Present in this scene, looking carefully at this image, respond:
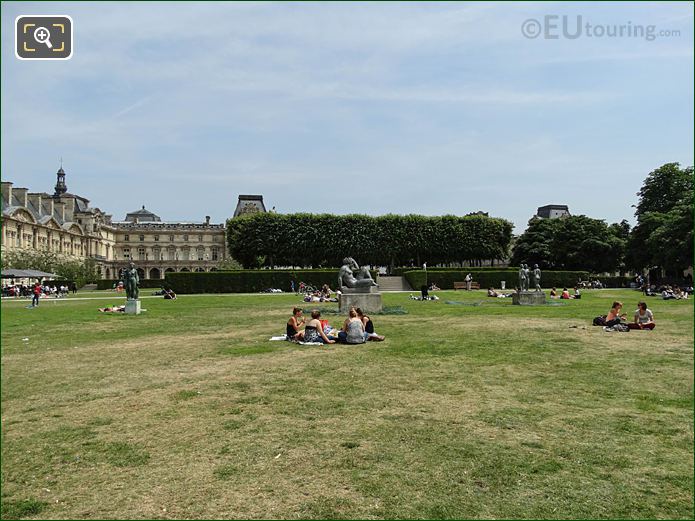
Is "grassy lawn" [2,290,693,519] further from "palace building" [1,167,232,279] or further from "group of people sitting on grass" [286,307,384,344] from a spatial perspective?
"palace building" [1,167,232,279]

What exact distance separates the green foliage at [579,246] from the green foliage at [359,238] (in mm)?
8665

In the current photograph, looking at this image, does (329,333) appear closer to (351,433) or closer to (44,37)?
(351,433)

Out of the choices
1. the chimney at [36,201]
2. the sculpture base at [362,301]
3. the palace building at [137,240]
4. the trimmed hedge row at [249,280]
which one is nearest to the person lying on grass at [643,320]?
the sculpture base at [362,301]

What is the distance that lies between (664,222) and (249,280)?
39521 mm

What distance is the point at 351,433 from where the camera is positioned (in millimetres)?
6457

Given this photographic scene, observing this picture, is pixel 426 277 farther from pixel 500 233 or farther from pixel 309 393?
pixel 309 393

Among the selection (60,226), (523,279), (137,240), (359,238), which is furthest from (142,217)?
(523,279)

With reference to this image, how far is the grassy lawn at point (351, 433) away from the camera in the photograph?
4684 millimetres

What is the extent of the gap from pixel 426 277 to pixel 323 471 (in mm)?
46078

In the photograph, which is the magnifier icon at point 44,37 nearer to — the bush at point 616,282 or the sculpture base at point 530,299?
the sculpture base at point 530,299

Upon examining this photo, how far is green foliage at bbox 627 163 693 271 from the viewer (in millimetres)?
45938

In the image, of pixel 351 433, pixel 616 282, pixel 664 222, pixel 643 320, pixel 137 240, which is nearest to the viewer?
pixel 351 433

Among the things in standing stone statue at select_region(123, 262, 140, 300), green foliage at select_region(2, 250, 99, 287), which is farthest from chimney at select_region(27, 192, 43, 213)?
standing stone statue at select_region(123, 262, 140, 300)

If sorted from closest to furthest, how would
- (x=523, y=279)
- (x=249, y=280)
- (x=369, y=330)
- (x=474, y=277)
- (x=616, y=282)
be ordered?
(x=369, y=330), (x=523, y=279), (x=249, y=280), (x=474, y=277), (x=616, y=282)
